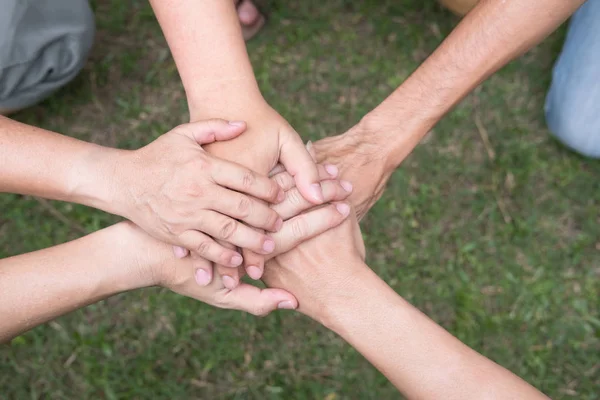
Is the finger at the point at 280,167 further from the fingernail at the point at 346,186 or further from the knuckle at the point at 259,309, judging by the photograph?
the knuckle at the point at 259,309

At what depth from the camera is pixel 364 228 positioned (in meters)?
2.65

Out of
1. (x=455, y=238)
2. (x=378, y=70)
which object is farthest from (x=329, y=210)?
(x=378, y=70)

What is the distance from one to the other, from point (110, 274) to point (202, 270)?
299 millimetres

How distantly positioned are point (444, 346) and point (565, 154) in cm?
148

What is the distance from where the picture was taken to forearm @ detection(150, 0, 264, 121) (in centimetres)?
190

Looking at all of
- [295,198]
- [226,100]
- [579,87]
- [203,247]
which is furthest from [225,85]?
[579,87]

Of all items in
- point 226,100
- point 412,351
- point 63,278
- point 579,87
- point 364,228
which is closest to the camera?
point 412,351

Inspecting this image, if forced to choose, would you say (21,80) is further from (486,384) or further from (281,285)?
(486,384)

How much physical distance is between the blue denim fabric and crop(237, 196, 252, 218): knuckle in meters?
1.61

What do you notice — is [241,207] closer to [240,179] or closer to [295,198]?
[240,179]

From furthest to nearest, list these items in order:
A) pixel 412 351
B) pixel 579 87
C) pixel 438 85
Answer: pixel 579 87, pixel 438 85, pixel 412 351

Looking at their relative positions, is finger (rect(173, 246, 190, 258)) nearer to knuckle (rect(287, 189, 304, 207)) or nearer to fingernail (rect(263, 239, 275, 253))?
fingernail (rect(263, 239, 275, 253))

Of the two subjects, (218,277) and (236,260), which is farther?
(218,277)

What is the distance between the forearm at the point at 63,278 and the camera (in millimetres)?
1749
